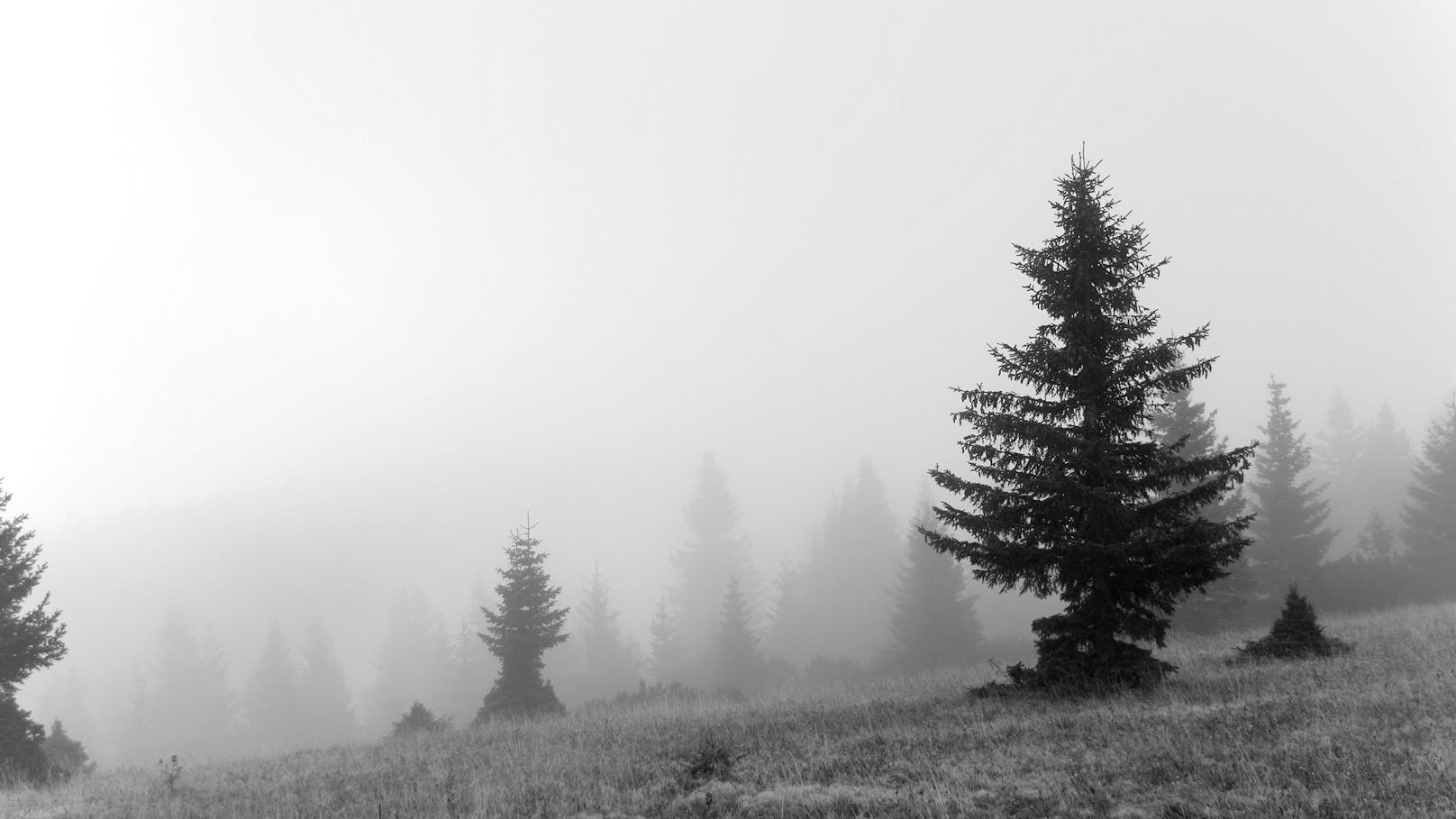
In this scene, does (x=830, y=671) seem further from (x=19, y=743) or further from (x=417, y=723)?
(x=19, y=743)

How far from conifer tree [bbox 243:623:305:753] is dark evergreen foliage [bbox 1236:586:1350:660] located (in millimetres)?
77986

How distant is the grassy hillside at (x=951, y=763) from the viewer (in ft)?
21.8

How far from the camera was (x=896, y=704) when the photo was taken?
13734mm

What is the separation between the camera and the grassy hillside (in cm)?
663

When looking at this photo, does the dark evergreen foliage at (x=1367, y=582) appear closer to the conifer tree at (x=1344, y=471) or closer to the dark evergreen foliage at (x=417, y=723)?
the conifer tree at (x=1344, y=471)

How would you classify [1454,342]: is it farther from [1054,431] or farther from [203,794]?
[203,794]

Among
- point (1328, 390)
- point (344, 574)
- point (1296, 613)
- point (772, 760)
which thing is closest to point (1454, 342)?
point (1328, 390)

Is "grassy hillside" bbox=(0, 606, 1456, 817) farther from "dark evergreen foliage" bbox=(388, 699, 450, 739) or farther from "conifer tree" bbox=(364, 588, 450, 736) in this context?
"conifer tree" bbox=(364, 588, 450, 736)

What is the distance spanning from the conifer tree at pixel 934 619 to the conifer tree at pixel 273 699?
60486mm

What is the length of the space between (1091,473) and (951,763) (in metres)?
6.15

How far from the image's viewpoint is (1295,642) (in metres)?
14.9

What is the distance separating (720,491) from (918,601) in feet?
109

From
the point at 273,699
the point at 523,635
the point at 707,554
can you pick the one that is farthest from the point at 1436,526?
the point at 273,699

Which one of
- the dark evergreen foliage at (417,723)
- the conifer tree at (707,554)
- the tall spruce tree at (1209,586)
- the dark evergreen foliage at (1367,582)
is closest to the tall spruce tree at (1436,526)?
the dark evergreen foliage at (1367,582)
